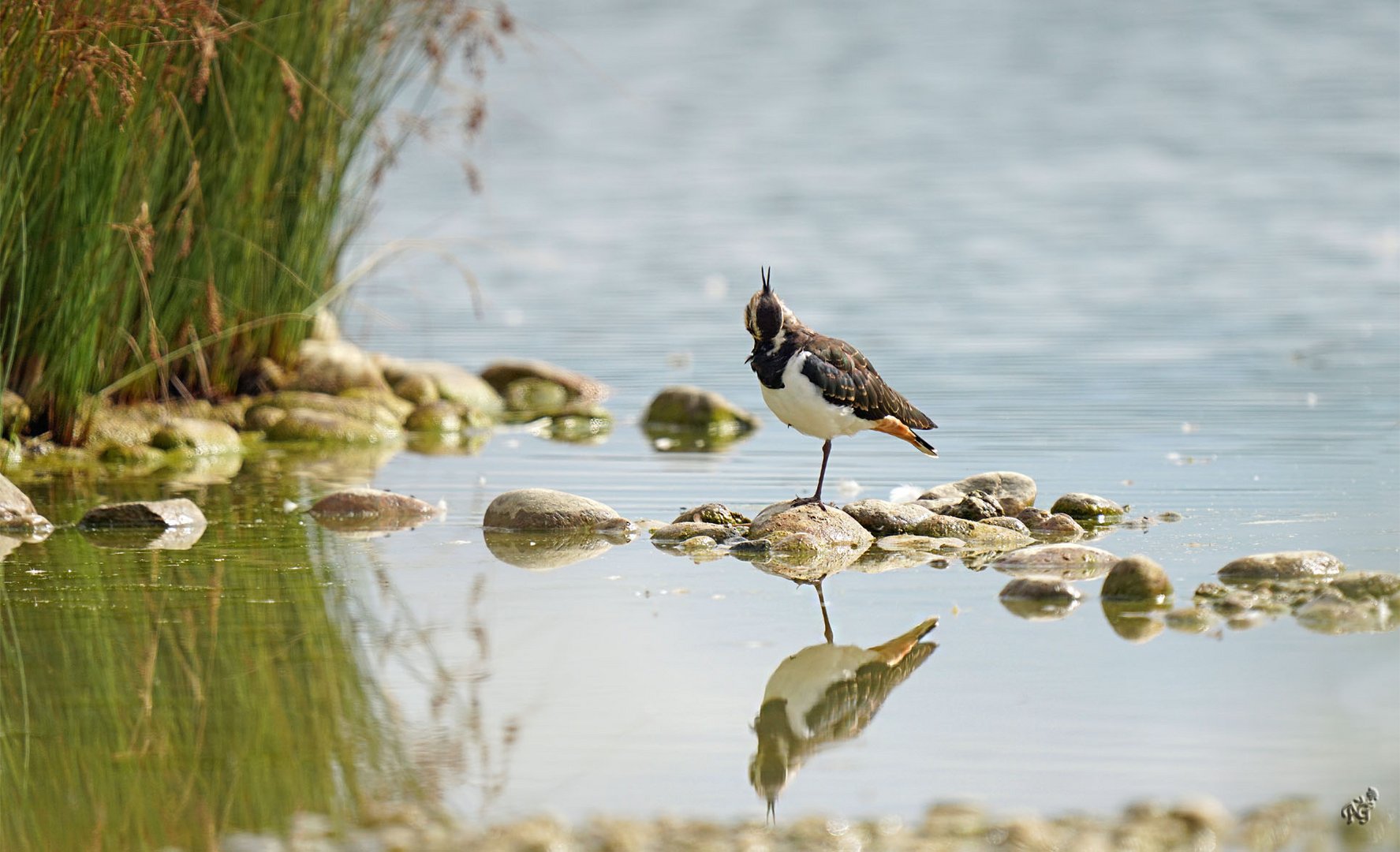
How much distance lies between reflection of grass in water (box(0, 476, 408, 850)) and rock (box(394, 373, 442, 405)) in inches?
151

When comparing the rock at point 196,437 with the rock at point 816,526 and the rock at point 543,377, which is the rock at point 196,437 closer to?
the rock at point 543,377

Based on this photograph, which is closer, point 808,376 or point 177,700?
point 177,700

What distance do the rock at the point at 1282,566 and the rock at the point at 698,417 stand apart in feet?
13.1

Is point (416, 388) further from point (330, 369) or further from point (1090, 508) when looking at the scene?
point (1090, 508)

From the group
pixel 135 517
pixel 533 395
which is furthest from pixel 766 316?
pixel 533 395

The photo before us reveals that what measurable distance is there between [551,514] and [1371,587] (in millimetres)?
2849

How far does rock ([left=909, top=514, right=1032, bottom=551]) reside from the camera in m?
6.13

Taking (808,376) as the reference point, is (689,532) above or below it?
below

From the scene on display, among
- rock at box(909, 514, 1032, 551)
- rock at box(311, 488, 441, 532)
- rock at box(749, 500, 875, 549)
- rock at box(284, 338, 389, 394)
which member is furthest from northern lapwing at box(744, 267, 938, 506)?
rock at box(284, 338, 389, 394)

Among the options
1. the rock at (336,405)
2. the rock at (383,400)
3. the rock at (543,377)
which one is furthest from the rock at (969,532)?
the rock at (543,377)

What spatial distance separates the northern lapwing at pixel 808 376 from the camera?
6.19 metres

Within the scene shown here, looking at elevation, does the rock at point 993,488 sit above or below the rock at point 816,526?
above

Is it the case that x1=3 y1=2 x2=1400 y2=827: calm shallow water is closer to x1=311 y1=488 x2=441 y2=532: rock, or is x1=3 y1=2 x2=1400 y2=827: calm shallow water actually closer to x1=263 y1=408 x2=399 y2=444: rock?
x1=311 y1=488 x2=441 y2=532: rock

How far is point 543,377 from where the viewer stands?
34.0 feet
